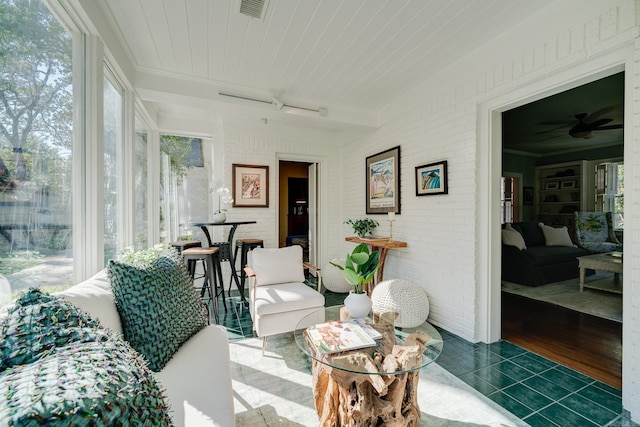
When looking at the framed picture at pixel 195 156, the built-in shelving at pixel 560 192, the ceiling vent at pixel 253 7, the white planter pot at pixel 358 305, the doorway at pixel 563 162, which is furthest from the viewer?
the built-in shelving at pixel 560 192

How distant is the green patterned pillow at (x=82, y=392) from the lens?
42 cm

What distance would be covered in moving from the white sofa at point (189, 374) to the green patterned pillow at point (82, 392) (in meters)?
0.54

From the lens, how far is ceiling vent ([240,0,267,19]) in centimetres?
192

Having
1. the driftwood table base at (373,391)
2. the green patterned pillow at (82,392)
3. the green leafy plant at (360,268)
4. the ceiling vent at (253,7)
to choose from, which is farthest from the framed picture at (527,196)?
the green patterned pillow at (82,392)

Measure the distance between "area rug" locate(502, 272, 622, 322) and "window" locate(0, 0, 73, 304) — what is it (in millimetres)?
4998

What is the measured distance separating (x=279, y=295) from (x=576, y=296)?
164 inches

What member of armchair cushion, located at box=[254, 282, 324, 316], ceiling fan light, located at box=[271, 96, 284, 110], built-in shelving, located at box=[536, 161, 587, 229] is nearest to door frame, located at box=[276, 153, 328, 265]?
ceiling fan light, located at box=[271, 96, 284, 110]

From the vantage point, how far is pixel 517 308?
11.2ft

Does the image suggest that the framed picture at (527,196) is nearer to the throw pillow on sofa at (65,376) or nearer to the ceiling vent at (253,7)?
the ceiling vent at (253,7)

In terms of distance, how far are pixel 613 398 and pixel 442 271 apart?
4.73 feet

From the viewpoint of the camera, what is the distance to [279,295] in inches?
99.5

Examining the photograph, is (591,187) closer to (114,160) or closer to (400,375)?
(400,375)

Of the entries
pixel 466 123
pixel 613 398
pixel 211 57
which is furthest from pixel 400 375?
pixel 211 57

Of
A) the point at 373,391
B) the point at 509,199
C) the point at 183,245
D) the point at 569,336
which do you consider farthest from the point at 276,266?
the point at 509,199
